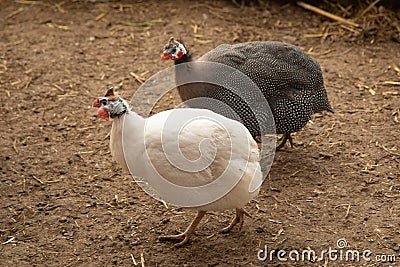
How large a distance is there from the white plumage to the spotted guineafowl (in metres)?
0.66

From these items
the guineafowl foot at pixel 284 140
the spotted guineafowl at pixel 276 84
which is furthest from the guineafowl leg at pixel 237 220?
the guineafowl foot at pixel 284 140

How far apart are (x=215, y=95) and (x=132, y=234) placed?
3.11 ft

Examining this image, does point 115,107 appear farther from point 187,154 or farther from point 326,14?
point 326,14

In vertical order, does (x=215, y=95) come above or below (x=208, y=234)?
above

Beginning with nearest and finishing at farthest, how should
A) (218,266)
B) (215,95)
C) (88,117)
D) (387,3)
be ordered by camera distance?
(218,266)
(215,95)
(88,117)
(387,3)

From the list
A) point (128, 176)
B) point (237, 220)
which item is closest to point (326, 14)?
point (128, 176)

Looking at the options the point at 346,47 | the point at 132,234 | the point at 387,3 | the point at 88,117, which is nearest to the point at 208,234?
the point at 132,234

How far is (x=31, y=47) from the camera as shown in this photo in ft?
17.0

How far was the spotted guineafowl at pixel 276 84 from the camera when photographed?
12.1 ft

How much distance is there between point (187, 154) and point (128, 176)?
3.30ft

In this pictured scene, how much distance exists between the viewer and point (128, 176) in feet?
12.5

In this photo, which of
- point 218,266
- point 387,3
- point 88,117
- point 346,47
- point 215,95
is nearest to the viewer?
point 218,266

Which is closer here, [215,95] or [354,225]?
[354,225]

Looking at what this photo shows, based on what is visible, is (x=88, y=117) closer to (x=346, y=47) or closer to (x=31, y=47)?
(x=31, y=47)
